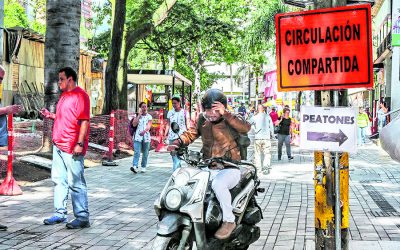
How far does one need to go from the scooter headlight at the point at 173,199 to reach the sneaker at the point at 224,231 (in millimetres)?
526

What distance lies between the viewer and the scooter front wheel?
4754 millimetres

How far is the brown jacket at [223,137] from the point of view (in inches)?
224

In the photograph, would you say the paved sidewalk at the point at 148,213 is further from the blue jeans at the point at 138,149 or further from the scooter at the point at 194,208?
the scooter at the point at 194,208

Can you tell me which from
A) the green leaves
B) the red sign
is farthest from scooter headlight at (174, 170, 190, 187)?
the green leaves

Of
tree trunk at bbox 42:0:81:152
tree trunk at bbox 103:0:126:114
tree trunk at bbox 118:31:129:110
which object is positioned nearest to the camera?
tree trunk at bbox 42:0:81:152

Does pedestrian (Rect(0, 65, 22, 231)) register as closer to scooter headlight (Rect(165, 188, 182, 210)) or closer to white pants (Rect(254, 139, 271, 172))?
scooter headlight (Rect(165, 188, 182, 210))

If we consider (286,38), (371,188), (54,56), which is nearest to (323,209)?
(286,38)

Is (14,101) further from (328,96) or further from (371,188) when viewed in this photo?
(328,96)

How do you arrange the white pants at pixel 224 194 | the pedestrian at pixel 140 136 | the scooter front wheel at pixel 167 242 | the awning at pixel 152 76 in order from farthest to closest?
the awning at pixel 152 76
the pedestrian at pixel 140 136
the white pants at pixel 224 194
the scooter front wheel at pixel 167 242

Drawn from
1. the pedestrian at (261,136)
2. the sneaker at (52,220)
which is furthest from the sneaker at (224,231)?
the pedestrian at (261,136)

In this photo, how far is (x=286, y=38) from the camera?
200 inches

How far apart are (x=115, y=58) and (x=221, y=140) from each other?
15816mm

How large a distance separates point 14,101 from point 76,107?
20613 millimetres

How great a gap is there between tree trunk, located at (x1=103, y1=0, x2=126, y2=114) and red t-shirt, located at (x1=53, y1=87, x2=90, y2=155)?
13294mm
